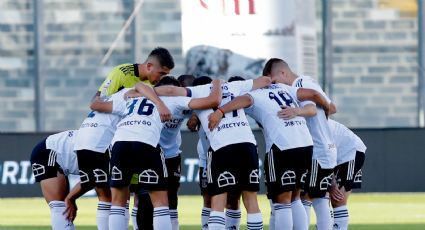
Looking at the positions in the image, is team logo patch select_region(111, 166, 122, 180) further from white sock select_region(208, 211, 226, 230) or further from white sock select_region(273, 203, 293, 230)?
white sock select_region(273, 203, 293, 230)

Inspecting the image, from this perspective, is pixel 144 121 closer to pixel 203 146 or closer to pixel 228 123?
pixel 228 123

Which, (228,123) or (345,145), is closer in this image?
(228,123)

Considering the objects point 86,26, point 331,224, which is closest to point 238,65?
point 86,26

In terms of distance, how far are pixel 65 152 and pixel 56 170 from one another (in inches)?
8.5

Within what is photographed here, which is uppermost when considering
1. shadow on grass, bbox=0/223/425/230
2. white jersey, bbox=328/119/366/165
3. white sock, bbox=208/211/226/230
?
white jersey, bbox=328/119/366/165

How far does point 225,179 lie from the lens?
1528cm

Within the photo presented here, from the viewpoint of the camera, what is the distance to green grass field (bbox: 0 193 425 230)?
20.1 meters

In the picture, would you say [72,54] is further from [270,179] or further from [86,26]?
[270,179]

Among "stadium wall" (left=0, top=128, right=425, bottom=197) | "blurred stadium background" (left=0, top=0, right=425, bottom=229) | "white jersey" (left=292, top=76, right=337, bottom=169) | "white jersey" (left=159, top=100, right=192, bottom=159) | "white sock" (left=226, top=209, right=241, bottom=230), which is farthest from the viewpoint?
"blurred stadium background" (left=0, top=0, right=425, bottom=229)

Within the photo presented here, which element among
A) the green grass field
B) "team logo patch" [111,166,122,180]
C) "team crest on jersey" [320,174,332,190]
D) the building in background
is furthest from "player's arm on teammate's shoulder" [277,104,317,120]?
the building in background

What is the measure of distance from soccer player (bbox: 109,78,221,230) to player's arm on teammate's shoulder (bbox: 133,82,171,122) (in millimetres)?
80

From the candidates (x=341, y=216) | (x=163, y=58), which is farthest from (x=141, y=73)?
(x=341, y=216)

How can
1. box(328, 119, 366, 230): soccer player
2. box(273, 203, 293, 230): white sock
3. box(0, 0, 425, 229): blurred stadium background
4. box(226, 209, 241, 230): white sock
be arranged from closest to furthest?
1. box(273, 203, 293, 230): white sock
2. box(226, 209, 241, 230): white sock
3. box(328, 119, 366, 230): soccer player
4. box(0, 0, 425, 229): blurred stadium background

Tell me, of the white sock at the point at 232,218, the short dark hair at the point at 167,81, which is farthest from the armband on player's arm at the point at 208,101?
the white sock at the point at 232,218
